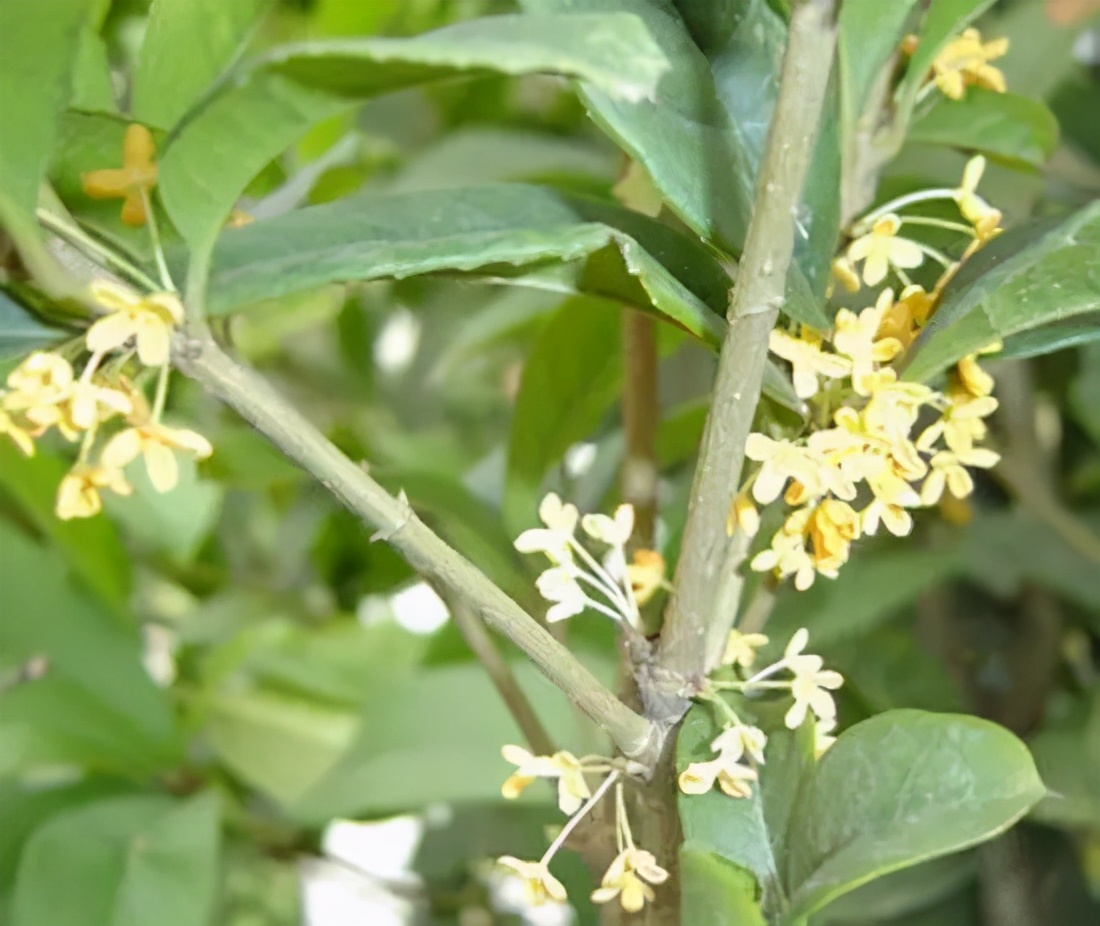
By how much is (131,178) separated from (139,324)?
5 cm

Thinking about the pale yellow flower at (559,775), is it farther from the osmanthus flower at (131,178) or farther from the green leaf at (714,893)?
the osmanthus flower at (131,178)

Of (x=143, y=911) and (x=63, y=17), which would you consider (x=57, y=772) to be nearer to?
(x=143, y=911)

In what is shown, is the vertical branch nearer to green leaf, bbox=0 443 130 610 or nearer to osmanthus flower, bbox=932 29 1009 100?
osmanthus flower, bbox=932 29 1009 100

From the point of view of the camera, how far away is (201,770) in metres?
0.51

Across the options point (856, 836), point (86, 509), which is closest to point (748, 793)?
point (856, 836)

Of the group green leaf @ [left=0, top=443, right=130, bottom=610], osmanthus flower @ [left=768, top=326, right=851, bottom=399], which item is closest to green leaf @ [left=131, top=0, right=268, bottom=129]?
osmanthus flower @ [left=768, top=326, right=851, bottom=399]

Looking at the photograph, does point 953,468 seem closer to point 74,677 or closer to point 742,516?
point 742,516

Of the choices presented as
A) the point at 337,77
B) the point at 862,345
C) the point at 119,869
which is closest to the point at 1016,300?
the point at 862,345

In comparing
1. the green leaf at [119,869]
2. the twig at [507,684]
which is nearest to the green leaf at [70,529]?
the green leaf at [119,869]

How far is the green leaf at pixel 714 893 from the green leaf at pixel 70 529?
32 cm

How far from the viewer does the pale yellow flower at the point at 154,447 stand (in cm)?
18

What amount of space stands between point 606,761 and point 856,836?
0.19 feet

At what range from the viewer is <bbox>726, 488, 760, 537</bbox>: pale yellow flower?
208 millimetres

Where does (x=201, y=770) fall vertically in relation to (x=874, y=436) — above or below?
below
